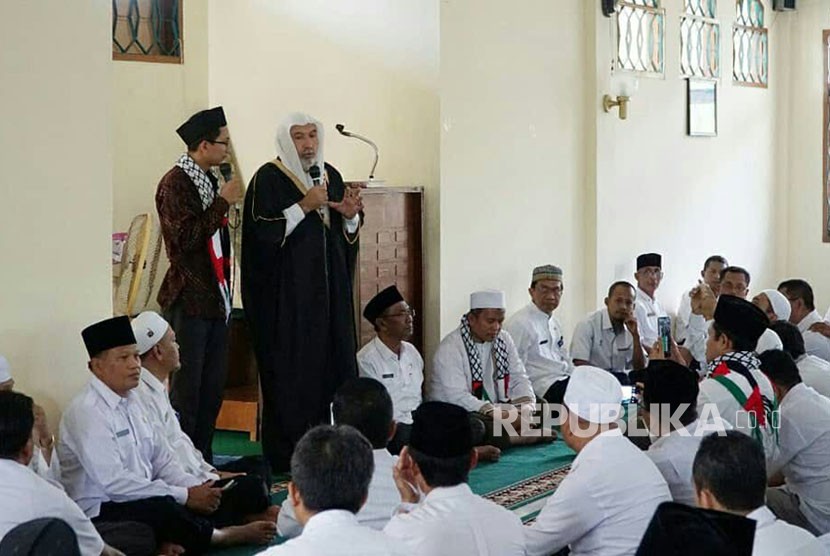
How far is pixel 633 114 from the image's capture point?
28.8 ft

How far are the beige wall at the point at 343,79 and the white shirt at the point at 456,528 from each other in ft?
13.0

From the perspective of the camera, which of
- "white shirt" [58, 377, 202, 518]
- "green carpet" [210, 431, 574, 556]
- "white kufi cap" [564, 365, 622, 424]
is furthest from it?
"green carpet" [210, 431, 574, 556]

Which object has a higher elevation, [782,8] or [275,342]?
[782,8]

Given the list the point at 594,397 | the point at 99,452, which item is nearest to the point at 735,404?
the point at 594,397

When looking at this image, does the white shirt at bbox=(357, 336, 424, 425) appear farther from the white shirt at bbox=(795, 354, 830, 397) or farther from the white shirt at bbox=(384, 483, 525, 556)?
the white shirt at bbox=(384, 483, 525, 556)

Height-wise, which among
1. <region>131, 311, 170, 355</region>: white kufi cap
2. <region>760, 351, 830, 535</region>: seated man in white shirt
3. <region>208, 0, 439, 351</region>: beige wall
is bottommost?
<region>760, 351, 830, 535</region>: seated man in white shirt

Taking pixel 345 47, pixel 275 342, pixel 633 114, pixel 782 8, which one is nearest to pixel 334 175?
pixel 275 342

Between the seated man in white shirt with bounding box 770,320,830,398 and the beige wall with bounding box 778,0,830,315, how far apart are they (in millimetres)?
4987

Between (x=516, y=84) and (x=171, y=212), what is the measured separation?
2.87 meters

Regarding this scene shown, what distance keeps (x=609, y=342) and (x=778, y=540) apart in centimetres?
463

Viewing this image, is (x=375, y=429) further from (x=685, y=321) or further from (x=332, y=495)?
(x=685, y=321)

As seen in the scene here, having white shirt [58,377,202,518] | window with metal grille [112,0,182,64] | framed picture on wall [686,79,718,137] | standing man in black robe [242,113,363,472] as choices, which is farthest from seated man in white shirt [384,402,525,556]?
framed picture on wall [686,79,718,137]

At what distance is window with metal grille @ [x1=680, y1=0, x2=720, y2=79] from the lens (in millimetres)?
9344

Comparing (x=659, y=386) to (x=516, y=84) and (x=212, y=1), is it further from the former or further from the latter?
(x=212, y=1)
